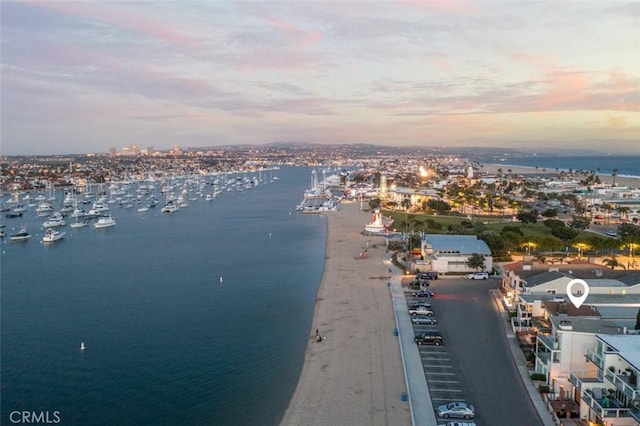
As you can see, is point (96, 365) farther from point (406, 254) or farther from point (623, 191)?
point (623, 191)

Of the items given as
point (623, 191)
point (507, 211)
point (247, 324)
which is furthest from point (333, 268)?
point (623, 191)

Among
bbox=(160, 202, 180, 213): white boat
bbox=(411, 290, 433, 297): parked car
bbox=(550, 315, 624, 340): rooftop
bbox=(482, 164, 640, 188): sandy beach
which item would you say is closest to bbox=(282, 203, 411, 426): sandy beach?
bbox=(411, 290, 433, 297): parked car

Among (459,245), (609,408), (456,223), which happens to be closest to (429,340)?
(609,408)

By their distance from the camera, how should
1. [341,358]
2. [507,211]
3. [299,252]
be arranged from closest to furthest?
1. [341,358]
2. [299,252]
3. [507,211]

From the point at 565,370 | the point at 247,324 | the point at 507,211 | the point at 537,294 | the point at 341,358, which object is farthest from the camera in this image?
the point at 507,211

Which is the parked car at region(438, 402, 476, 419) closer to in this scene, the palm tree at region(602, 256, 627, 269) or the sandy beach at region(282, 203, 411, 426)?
the sandy beach at region(282, 203, 411, 426)

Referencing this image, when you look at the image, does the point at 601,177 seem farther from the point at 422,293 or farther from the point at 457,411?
the point at 457,411

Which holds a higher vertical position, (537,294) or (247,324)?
(537,294)
